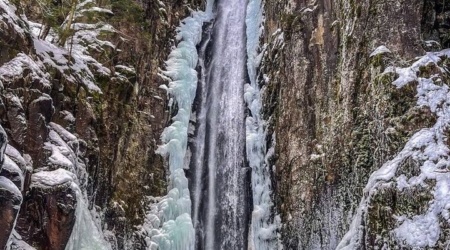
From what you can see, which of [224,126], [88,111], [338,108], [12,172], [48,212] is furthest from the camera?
[224,126]

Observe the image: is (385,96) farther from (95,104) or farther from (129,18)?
(129,18)

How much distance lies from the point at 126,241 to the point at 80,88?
3.48 m

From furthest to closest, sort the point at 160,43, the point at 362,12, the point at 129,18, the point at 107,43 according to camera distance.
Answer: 1. the point at 160,43
2. the point at 129,18
3. the point at 107,43
4. the point at 362,12

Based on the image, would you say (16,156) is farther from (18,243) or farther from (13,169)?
(18,243)

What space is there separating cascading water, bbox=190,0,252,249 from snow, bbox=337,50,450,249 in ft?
14.8

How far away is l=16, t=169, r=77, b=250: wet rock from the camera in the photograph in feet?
22.9

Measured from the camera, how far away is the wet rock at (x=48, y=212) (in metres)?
6.98

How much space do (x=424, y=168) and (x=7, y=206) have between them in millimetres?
5973

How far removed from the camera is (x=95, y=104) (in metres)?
9.97

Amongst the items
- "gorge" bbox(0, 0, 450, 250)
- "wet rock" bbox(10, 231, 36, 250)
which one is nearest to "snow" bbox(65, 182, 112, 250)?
"gorge" bbox(0, 0, 450, 250)

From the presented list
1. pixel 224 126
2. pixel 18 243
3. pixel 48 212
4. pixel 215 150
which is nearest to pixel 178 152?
pixel 215 150

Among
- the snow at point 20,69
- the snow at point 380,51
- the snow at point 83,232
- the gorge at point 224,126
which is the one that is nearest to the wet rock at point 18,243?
the gorge at point 224,126

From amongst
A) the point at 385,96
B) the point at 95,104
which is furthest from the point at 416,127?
the point at 95,104

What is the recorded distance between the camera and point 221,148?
1253 cm
